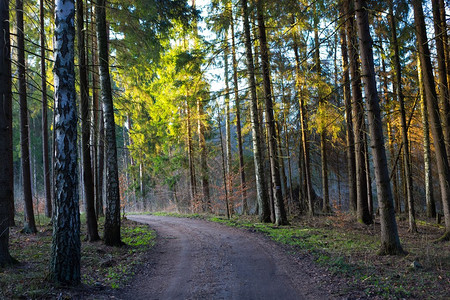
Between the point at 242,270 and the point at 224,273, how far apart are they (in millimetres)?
431

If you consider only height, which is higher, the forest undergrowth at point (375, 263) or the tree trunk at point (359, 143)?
the tree trunk at point (359, 143)

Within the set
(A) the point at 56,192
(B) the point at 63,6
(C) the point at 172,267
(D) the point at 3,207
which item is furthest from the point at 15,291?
(B) the point at 63,6

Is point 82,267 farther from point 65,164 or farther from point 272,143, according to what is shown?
point 272,143

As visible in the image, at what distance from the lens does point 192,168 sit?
78.2 feet

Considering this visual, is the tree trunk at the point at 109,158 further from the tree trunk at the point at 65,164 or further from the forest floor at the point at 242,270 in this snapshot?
the tree trunk at the point at 65,164

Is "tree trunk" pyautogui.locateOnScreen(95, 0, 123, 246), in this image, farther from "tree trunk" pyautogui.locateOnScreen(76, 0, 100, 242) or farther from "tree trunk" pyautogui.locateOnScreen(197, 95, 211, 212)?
"tree trunk" pyautogui.locateOnScreen(197, 95, 211, 212)

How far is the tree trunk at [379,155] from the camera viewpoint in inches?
282

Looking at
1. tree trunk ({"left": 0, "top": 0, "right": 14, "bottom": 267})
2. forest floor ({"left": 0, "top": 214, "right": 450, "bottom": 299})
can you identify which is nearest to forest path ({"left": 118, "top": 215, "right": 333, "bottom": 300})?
forest floor ({"left": 0, "top": 214, "right": 450, "bottom": 299})

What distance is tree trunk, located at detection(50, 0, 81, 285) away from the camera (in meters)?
5.32

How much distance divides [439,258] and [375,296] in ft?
8.45

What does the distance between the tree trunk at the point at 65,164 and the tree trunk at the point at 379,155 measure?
257 inches

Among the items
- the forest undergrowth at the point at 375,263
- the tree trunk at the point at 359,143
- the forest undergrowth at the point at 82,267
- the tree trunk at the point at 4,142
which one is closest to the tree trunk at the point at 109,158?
the forest undergrowth at the point at 82,267

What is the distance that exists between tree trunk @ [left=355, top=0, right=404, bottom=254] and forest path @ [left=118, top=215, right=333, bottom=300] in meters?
2.00

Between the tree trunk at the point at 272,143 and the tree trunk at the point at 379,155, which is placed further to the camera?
the tree trunk at the point at 272,143
